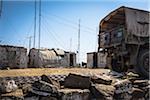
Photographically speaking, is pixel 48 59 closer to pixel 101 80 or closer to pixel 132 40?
pixel 132 40

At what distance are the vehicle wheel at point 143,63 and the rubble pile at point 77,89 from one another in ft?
2.82

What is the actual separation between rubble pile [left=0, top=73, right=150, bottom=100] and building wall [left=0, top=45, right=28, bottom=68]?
1392 centimetres

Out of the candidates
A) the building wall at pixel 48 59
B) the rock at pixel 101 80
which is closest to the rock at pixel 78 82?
the rock at pixel 101 80

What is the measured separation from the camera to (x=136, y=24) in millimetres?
10141

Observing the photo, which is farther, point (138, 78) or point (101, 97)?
point (138, 78)

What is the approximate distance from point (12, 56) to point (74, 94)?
16268mm

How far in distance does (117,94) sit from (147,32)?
380 cm

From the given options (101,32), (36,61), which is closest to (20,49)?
(36,61)

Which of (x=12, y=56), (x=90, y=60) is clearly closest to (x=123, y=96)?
(x=12, y=56)

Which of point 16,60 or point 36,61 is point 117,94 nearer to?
point 16,60

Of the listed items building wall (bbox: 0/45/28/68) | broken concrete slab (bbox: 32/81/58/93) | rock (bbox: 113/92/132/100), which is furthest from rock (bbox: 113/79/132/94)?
building wall (bbox: 0/45/28/68)

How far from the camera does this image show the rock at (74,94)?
703 cm

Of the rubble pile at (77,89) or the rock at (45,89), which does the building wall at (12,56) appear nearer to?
the rubble pile at (77,89)

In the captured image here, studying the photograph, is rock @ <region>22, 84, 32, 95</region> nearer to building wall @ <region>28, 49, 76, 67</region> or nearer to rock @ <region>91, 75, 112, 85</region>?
rock @ <region>91, 75, 112, 85</region>
